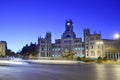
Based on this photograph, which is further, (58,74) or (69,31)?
(69,31)

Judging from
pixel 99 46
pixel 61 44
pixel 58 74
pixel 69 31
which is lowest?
pixel 58 74

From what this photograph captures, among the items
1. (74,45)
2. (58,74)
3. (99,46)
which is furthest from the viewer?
(74,45)

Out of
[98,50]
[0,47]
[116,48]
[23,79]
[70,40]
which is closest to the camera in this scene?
[23,79]

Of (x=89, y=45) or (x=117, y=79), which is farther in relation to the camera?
(x=89, y=45)

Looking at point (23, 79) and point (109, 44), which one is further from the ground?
point (109, 44)

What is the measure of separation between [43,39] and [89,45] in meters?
36.6

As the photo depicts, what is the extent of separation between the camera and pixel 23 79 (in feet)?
57.4

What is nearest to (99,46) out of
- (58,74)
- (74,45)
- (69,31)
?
(74,45)

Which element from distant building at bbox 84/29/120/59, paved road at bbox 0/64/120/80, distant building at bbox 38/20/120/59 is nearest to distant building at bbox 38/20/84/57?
distant building at bbox 38/20/120/59

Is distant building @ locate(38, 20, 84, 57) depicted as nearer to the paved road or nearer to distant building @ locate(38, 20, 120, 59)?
distant building @ locate(38, 20, 120, 59)

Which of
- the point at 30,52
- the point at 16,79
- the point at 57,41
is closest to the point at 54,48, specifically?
the point at 57,41

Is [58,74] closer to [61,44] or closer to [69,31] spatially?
[61,44]

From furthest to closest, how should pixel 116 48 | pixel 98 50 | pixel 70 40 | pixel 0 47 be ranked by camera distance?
pixel 0 47, pixel 70 40, pixel 98 50, pixel 116 48

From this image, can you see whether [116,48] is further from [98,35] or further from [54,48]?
[54,48]
